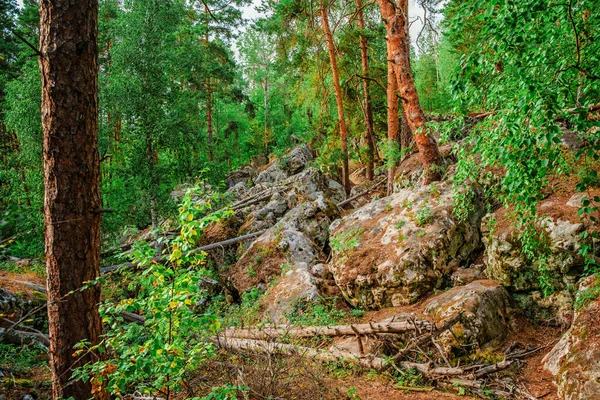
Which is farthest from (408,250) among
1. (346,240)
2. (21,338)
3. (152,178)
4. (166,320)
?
(152,178)

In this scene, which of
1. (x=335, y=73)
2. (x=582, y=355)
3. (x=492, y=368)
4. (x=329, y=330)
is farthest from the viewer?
(x=335, y=73)

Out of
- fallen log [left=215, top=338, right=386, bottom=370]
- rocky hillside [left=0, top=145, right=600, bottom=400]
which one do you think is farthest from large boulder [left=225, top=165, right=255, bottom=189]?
fallen log [left=215, top=338, right=386, bottom=370]

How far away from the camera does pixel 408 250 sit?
22.5 ft

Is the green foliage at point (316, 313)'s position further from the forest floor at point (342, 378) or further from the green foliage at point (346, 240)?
the forest floor at point (342, 378)

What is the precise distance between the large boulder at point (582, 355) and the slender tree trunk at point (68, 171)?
4926 mm

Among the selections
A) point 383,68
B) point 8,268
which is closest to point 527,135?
point 383,68

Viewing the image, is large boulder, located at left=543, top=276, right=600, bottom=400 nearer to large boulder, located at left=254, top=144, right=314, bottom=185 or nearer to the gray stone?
the gray stone

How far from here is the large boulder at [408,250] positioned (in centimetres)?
657

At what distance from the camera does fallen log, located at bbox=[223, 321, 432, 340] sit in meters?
5.13

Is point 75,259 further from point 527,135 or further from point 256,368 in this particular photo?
point 527,135

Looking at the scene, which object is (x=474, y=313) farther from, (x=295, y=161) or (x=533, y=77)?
(x=295, y=161)

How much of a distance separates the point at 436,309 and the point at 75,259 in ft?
→ 17.5

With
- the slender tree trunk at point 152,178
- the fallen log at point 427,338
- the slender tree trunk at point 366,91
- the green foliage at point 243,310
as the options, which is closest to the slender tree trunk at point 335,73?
the slender tree trunk at point 366,91

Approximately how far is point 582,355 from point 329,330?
11.5 feet
